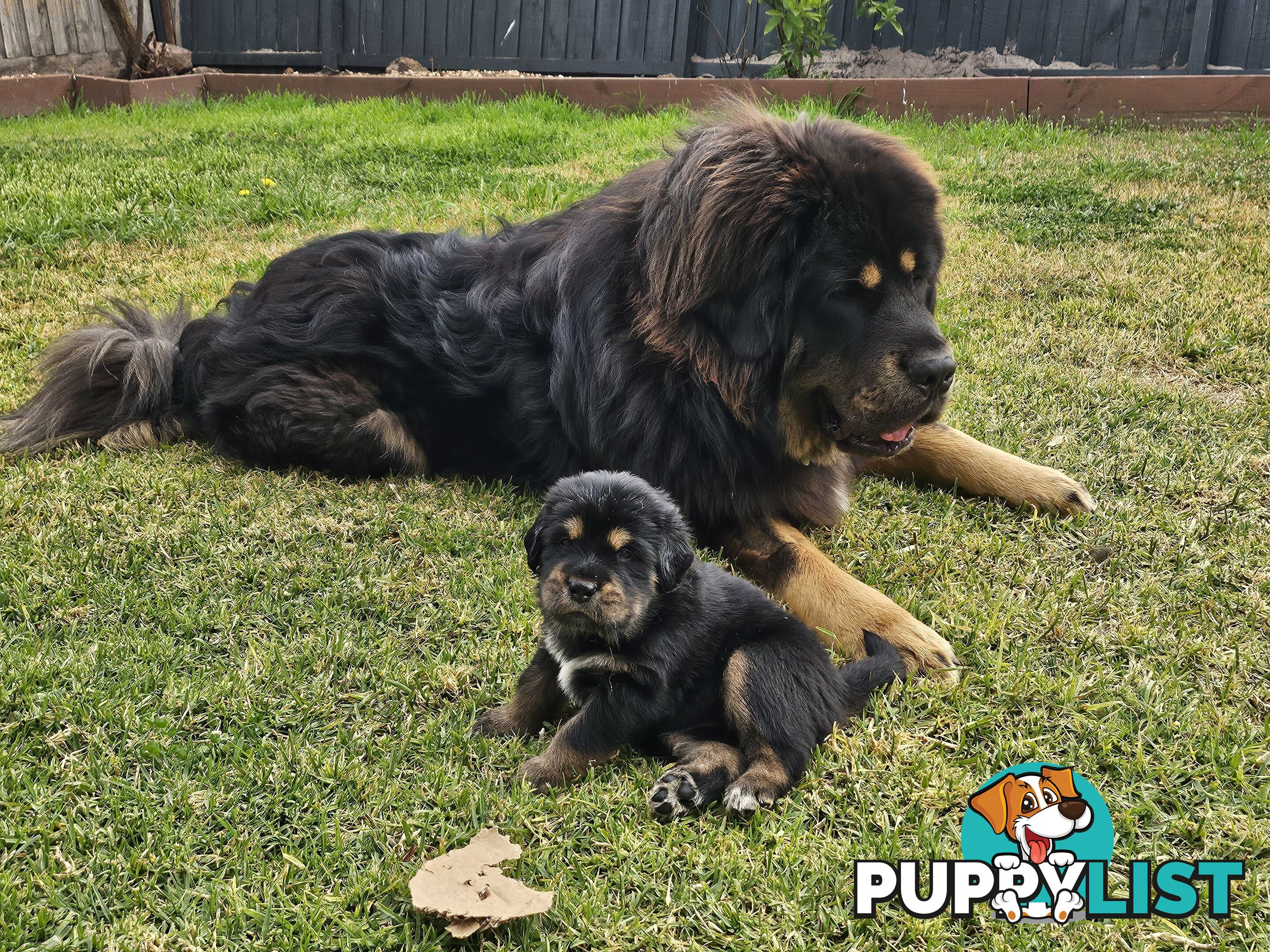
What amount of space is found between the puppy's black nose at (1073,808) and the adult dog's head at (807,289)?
1523mm

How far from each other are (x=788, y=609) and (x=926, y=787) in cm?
102

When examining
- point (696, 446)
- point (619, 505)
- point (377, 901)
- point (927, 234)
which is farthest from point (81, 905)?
point (927, 234)

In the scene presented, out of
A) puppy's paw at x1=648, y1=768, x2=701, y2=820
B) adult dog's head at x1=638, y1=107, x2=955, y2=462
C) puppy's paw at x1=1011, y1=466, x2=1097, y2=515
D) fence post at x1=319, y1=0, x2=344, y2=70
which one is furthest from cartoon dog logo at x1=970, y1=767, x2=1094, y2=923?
fence post at x1=319, y1=0, x2=344, y2=70

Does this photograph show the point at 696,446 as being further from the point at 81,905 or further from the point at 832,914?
the point at 81,905

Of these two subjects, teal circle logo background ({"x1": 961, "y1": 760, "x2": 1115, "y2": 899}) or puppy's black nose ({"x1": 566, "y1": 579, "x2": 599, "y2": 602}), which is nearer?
teal circle logo background ({"x1": 961, "y1": 760, "x2": 1115, "y2": 899})

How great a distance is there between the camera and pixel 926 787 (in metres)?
2.76

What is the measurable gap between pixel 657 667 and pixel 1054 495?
2.33 metres

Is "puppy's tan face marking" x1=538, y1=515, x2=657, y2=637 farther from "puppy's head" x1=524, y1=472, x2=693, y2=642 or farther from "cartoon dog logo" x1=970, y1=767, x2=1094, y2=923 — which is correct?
"cartoon dog logo" x1=970, y1=767, x2=1094, y2=923

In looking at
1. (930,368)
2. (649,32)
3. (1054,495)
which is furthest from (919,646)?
(649,32)

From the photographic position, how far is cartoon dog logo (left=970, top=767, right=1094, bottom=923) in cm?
238

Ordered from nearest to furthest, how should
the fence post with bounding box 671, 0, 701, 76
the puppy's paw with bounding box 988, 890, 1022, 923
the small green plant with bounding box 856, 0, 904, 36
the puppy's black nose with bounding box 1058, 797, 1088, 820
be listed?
the puppy's paw with bounding box 988, 890, 1022, 923
the puppy's black nose with bounding box 1058, 797, 1088, 820
the small green plant with bounding box 856, 0, 904, 36
the fence post with bounding box 671, 0, 701, 76

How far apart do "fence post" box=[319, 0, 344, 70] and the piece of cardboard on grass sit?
13230mm

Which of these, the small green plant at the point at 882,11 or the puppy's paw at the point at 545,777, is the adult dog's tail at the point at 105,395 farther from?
the small green plant at the point at 882,11

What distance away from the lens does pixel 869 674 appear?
3.12 metres
